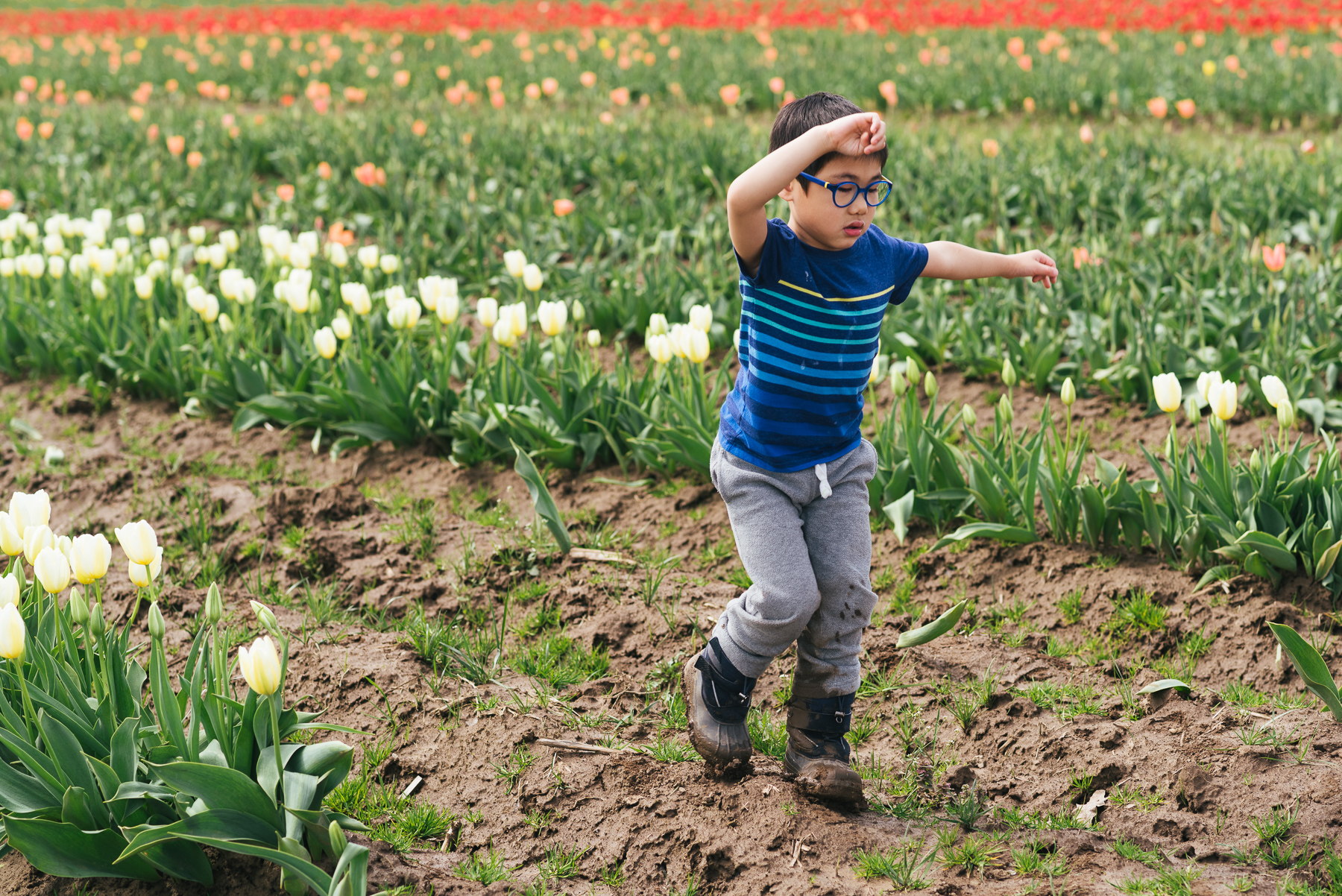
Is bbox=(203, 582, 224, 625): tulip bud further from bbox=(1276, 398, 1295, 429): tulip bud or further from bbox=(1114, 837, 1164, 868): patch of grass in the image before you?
bbox=(1276, 398, 1295, 429): tulip bud

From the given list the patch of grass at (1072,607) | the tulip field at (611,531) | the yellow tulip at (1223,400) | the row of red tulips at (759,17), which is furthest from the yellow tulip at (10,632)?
the row of red tulips at (759,17)

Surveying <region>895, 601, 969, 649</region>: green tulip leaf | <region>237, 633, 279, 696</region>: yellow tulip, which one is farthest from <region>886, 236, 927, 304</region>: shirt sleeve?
<region>237, 633, 279, 696</region>: yellow tulip

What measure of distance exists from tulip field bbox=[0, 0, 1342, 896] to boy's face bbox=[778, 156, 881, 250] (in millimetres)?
912

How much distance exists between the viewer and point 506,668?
289 centimetres

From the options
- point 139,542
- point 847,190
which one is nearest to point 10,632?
point 139,542

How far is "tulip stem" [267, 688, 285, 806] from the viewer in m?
1.91

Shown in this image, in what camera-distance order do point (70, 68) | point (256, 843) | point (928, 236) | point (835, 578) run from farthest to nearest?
point (70, 68)
point (928, 236)
point (835, 578)
point (256, 843)

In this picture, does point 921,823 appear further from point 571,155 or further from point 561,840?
point 571,155

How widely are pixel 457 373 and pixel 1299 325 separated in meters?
3.11

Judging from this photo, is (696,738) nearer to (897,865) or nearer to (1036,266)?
(897,865)

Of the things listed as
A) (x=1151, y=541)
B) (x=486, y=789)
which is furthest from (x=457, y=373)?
(x=1151, y=541)

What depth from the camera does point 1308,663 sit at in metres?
2.27

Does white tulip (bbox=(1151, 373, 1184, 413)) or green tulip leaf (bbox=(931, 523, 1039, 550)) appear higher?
white tulip (bbox=(1151, 373, 1184, 413))

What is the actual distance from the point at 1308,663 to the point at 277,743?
6.44 ft
